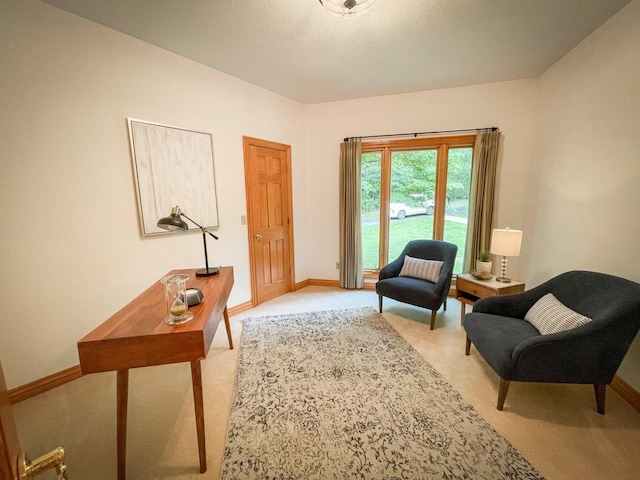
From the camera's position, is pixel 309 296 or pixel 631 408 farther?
pixel 309 296

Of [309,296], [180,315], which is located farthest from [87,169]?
[309,296]

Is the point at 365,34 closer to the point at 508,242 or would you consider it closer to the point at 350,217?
the point at 350,217

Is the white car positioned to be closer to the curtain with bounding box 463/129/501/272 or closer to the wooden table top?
the curtain with bounding box 463/129/501/272

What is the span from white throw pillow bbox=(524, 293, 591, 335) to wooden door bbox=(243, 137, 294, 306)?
281cm

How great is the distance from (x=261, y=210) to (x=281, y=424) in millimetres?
2426

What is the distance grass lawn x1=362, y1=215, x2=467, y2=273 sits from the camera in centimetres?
364

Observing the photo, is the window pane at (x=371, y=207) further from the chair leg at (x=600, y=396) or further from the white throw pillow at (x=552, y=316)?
the chair leg at (x=600, y=396)

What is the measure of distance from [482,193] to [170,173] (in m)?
3.61

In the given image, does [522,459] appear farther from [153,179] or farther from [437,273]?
[153,179]

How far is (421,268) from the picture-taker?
9.95ft

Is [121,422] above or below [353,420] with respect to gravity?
above

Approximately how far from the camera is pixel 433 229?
370 centimetres

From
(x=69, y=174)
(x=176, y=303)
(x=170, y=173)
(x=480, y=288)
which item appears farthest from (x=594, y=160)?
(x=69, y=174)

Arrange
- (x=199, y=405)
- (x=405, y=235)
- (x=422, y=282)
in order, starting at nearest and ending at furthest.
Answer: (x=199, y=405) → (x=422, y=282) → (x=405, y=235)
